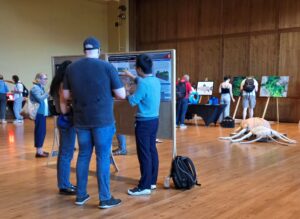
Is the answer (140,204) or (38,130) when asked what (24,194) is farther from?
(38,130)

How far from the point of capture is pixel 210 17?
46.3 ft

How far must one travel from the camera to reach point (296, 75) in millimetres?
12195

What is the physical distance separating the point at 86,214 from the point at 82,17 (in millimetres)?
13867

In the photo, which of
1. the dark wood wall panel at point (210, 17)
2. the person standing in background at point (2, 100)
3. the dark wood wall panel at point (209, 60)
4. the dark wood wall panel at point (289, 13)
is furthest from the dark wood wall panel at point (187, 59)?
the person standing in background at point (2, 100)

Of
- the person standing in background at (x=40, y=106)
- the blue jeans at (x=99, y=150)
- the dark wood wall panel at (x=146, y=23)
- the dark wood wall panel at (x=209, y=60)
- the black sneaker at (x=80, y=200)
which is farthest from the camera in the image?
the dark wood wall panel at (x=146, y=23)

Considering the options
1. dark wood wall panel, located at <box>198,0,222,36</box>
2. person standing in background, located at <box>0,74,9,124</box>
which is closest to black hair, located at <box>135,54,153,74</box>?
person standing in background, located at <box>0,74,9,124</box>

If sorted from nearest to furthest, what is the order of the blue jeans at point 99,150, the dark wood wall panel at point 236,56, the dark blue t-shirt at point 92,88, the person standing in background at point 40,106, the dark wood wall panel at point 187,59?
the dark blue t-shirt at point 92,88 → the blue jeans at point 99,150 → the person standing in background at point 40,106 → the dark wood wall panel at point 236,56 → the dark wood wall panel at point 187,59

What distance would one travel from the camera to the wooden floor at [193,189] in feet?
11.6

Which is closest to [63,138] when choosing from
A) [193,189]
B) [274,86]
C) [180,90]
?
[193,189]

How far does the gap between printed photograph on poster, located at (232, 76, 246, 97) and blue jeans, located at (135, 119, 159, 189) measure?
9.60 metres

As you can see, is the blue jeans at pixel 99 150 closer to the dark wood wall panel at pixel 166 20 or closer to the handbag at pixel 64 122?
the handbag at pixel 64 122

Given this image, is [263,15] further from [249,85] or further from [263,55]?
[249,85]

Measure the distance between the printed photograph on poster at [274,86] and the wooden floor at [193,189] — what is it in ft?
17.8

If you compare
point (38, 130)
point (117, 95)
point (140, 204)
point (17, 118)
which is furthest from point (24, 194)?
point (17, 118)
